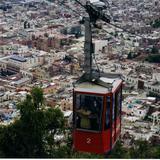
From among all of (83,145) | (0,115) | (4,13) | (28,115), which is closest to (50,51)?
(0,115)

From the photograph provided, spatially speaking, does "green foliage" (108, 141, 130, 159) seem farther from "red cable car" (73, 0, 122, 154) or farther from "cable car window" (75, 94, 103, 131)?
"cable car window" (75, 94, 103, 131)

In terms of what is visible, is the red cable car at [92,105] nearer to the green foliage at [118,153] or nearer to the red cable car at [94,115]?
the red cable car at [94,115]

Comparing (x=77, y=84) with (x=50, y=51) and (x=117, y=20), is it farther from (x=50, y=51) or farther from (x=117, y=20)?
(x=117, y=20)

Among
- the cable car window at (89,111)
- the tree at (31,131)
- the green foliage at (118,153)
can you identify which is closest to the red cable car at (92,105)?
the cable car window at (89,111)

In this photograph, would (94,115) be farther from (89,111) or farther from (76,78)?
(76,78)

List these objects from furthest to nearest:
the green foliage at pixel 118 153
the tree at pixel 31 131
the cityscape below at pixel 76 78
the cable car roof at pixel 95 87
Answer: the tree at pixel 31 131 → the green foliage at pixel 118 153 → the cityscape below at pixel 76 78 → the cable car roof at pixel 95 87

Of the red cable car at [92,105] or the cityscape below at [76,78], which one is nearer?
the red cable car at [92,105]

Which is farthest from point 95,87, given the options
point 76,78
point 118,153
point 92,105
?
point 76,78

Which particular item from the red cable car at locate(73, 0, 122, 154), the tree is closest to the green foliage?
the tree
